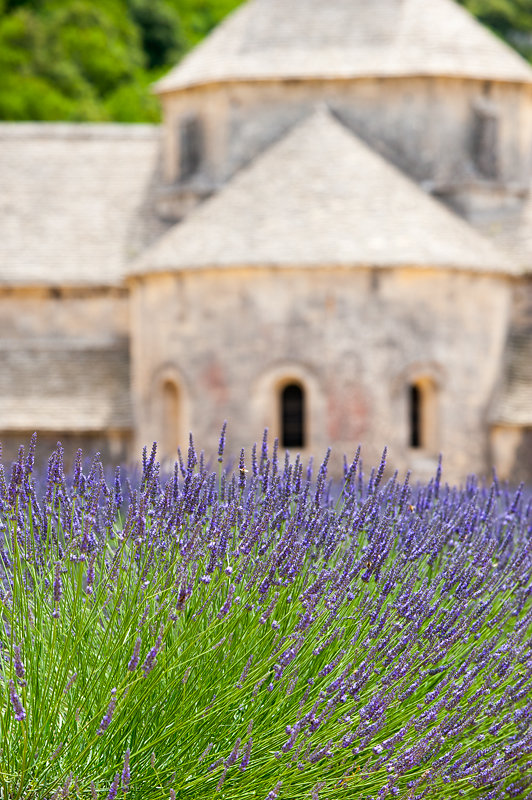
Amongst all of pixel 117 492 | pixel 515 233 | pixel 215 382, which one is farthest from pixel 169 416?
pixel 117 492

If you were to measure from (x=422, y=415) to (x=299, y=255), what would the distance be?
315 centimetres

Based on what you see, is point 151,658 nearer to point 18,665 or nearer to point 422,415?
point 18,665

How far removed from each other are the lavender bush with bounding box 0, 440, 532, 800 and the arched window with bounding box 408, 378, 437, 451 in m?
14.8

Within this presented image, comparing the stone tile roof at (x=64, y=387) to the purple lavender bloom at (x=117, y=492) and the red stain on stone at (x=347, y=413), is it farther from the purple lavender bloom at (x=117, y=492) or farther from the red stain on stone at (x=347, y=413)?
the purple lavender bloom at (x=117, y=492)

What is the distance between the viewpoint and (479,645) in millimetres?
5621

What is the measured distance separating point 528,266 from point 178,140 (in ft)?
21.4

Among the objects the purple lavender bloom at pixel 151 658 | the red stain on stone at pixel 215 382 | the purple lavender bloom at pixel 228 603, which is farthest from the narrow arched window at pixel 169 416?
the purple lavender bloom at pixel 151 658

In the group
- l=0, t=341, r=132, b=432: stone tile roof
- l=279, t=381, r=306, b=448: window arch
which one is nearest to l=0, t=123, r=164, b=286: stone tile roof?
l=0, t=341, r=132, b=432: stone tile roof

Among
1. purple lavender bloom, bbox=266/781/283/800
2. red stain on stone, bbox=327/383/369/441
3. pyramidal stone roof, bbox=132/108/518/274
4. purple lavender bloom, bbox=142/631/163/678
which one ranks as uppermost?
pyramidal stone roof, bbox=132/108/518/274

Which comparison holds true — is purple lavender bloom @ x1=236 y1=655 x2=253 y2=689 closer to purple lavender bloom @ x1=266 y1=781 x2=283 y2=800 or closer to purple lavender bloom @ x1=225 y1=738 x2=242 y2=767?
purple lavender bloom @ x1=225 y1=738 x2=242 y2=767

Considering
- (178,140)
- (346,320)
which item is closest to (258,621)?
(346,320)

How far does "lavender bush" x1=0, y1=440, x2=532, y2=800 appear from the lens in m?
5.03

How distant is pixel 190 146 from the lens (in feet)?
79.2

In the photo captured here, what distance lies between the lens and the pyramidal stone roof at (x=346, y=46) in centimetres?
2278
